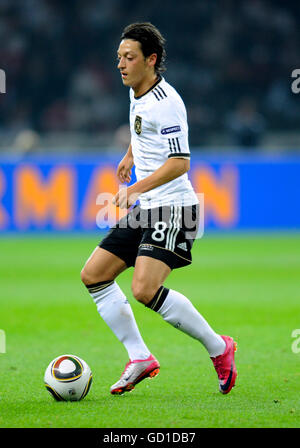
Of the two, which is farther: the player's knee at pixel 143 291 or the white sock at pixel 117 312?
the white sock at pixel 117 312

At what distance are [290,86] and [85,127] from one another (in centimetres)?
501

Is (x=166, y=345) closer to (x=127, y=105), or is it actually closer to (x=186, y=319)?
(x=186, y=319)

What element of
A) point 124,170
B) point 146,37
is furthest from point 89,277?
point 146,37

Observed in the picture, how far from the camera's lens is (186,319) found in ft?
15.9

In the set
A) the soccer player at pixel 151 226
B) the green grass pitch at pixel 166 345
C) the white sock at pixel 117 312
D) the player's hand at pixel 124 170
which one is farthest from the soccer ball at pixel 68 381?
the player's hand at pixel 124 170

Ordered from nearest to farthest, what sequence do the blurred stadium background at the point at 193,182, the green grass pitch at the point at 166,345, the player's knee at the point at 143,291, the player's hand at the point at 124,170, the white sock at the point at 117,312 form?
the green grass pitch at the point at 166,345 < the player's knee at the point at 143,291 < the blurred stadium background at the point at 193,182 < the white sock at the point at 117,312 < the player's hand at the point at 124,170

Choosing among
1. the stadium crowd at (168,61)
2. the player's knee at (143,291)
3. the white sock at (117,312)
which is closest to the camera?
the player's knee at (143,291)

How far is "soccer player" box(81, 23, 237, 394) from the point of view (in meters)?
4.79

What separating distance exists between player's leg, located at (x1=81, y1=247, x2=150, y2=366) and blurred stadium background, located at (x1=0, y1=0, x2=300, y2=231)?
11.5 metres

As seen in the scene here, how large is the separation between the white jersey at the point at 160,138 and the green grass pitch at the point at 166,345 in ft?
3.80

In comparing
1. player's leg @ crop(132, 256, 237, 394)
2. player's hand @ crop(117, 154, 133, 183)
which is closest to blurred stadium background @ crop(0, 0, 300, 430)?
player's leg @ crop(132, 256, 237, 394)

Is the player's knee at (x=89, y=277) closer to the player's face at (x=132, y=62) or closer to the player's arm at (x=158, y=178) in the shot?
the player's arm at (x=158, y=178)

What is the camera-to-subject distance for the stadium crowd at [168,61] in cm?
1983

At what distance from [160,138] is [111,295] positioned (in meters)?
1.00
